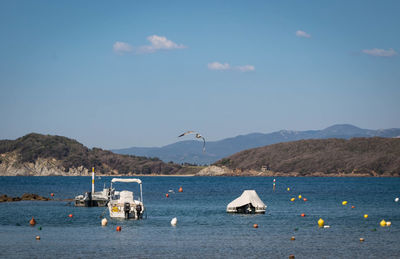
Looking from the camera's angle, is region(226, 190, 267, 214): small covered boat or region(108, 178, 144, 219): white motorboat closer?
region(108, 178, 144, 219): white motorboat

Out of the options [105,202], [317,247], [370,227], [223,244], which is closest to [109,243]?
[223,244]

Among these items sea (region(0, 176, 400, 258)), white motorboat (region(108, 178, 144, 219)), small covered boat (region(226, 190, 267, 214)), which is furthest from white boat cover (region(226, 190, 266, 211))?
white motorboat (region(108, 178, 144, 219))

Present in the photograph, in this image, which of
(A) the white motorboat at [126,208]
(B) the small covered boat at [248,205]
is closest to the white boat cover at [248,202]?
(B) the small covered boat at [248,205]

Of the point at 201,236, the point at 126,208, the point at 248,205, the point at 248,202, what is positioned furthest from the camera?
the point at 248,205

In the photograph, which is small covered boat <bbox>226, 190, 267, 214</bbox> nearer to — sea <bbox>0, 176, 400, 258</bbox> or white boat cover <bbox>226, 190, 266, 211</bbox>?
white boat cover <bbox>226, 190, 266, 211</bbox>

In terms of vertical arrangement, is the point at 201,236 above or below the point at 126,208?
below

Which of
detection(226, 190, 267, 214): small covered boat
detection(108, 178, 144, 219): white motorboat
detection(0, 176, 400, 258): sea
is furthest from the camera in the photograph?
detection(226, 190, 267, 214): small covered boat

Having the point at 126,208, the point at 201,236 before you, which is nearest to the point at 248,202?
the point at 126,208

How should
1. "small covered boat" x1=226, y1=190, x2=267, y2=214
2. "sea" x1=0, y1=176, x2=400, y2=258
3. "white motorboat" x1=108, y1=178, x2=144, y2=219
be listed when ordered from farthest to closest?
"small covered boat" x1=226, y1=190, x2=267, y2=214
"white motorboat" x1=108, y1=178, x2=144, y2=219
"sea" x1=0, y1=176, x2=400, y2=258

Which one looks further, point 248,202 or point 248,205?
point 248,205

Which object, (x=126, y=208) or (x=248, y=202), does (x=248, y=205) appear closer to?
(x=248, y=202)

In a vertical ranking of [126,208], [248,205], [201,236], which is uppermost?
[126,208]

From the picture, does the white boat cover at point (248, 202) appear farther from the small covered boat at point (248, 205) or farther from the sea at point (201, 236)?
the sea at point (201, 236)

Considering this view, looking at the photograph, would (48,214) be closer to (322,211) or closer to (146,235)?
(146,235)
